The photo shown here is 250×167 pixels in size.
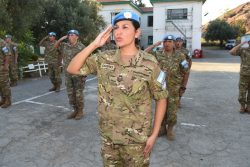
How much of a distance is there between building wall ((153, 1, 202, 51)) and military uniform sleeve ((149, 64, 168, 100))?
33.0 meters

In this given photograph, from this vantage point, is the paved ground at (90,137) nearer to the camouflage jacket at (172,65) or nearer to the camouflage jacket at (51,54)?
the camouflage jacket at (172,65)

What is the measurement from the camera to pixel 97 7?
26.8 meters

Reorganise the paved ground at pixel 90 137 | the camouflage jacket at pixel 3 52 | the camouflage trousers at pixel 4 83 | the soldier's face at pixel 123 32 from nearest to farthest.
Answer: the soldier's face at pixel 123 32 < the paved ground at pixel 90 137 < the camouflage jacket at pixel 3 52 < the camouflage trousers at pixel 4 83

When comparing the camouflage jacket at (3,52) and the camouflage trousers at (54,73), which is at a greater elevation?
the camouflage jacket at (3,52)

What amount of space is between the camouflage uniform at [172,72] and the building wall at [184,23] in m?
30.1

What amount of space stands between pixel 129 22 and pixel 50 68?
28.0 feet

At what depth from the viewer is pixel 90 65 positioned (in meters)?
2.56

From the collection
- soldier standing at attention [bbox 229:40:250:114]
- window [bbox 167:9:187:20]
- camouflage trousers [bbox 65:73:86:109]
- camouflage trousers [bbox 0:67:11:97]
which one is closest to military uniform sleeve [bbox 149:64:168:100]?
camouflage trousers [bbox 65:73:86:109]

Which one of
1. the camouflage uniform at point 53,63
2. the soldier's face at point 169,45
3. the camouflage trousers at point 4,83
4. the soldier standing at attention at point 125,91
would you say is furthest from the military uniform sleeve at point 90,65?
the camouflage uniform at point 53,63

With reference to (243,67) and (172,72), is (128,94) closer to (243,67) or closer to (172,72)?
(172,72)

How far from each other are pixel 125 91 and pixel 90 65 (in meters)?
0.41

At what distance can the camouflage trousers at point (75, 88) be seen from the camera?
21.5ft

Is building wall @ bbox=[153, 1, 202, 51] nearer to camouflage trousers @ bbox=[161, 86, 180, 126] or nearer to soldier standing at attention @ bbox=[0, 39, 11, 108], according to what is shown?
soldier standing at attention @ bbox=[0, 39, 11, 108]

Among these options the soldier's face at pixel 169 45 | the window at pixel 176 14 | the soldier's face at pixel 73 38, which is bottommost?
the soldier's face at pixel 169 45
